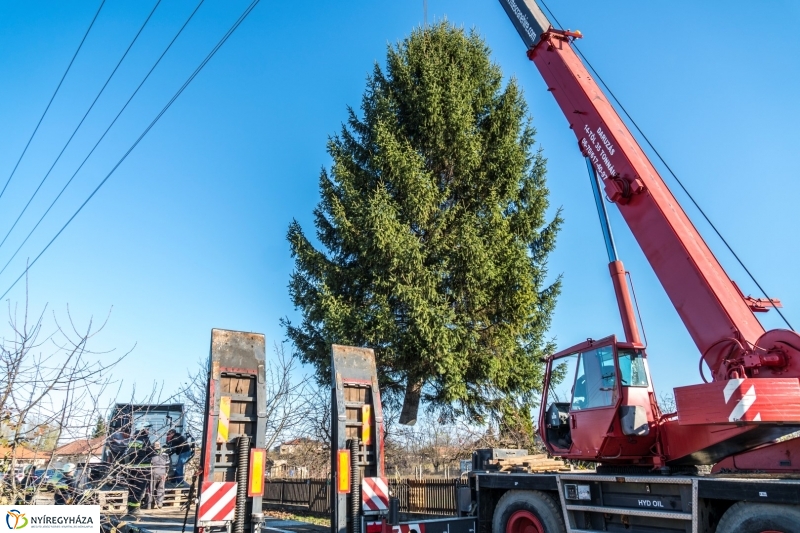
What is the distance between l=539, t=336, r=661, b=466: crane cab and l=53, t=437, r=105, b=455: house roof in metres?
5.71

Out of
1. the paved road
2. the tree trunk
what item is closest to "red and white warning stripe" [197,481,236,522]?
the paved road

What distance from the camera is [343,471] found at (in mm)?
7691

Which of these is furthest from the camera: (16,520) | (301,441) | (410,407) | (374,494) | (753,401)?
(301,441)

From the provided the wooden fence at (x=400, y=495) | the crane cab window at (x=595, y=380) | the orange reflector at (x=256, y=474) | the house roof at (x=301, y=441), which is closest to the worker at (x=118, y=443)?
the orange reflector at (x=256, y=474)

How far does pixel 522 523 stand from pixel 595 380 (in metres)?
2.38

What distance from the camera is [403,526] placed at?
7824mm

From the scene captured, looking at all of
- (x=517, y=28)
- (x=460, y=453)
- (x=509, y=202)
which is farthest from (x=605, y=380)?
(x=460, y=453)

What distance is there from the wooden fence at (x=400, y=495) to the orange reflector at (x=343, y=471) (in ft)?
15.6

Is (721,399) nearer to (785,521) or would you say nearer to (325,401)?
(785,521)

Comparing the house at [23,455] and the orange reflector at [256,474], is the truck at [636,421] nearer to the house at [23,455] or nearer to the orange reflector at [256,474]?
the orange reflector at [256,474]

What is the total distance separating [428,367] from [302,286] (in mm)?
4307

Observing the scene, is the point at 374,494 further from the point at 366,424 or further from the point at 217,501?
the point at 217,501

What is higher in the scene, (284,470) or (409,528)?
(284,470)

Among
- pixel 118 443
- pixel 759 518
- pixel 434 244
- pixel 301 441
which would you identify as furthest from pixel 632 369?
pixel 301 441
